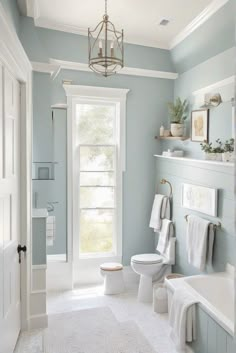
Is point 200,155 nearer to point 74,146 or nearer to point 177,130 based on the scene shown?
point 177,130

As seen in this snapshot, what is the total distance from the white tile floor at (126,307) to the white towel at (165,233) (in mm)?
633

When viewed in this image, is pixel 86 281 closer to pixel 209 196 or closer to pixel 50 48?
pixel 209 196

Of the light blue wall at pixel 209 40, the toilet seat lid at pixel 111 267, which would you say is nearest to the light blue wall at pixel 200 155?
the light blue wall at pixel 209 40

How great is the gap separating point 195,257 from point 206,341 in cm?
93

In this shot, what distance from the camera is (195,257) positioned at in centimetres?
318

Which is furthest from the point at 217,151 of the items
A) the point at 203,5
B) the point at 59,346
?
the point at 59,346

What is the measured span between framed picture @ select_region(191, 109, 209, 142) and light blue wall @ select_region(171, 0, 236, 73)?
0.58m

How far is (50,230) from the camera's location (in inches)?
148

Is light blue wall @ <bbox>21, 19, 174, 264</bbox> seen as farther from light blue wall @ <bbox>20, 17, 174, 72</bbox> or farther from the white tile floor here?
the white tile floor

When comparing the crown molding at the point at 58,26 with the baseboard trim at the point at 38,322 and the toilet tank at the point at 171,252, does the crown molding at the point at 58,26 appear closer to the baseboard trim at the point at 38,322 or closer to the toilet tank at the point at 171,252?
the toilet tank at the point at 171,252

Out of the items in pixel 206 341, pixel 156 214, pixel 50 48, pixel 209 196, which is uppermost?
pixel 50 48

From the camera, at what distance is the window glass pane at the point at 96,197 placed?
13.4ft

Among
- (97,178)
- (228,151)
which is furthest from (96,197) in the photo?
(228,151)

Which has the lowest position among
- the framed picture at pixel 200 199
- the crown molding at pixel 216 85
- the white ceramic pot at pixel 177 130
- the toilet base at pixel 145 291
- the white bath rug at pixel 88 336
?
the white bath rug at pixel 88 336
